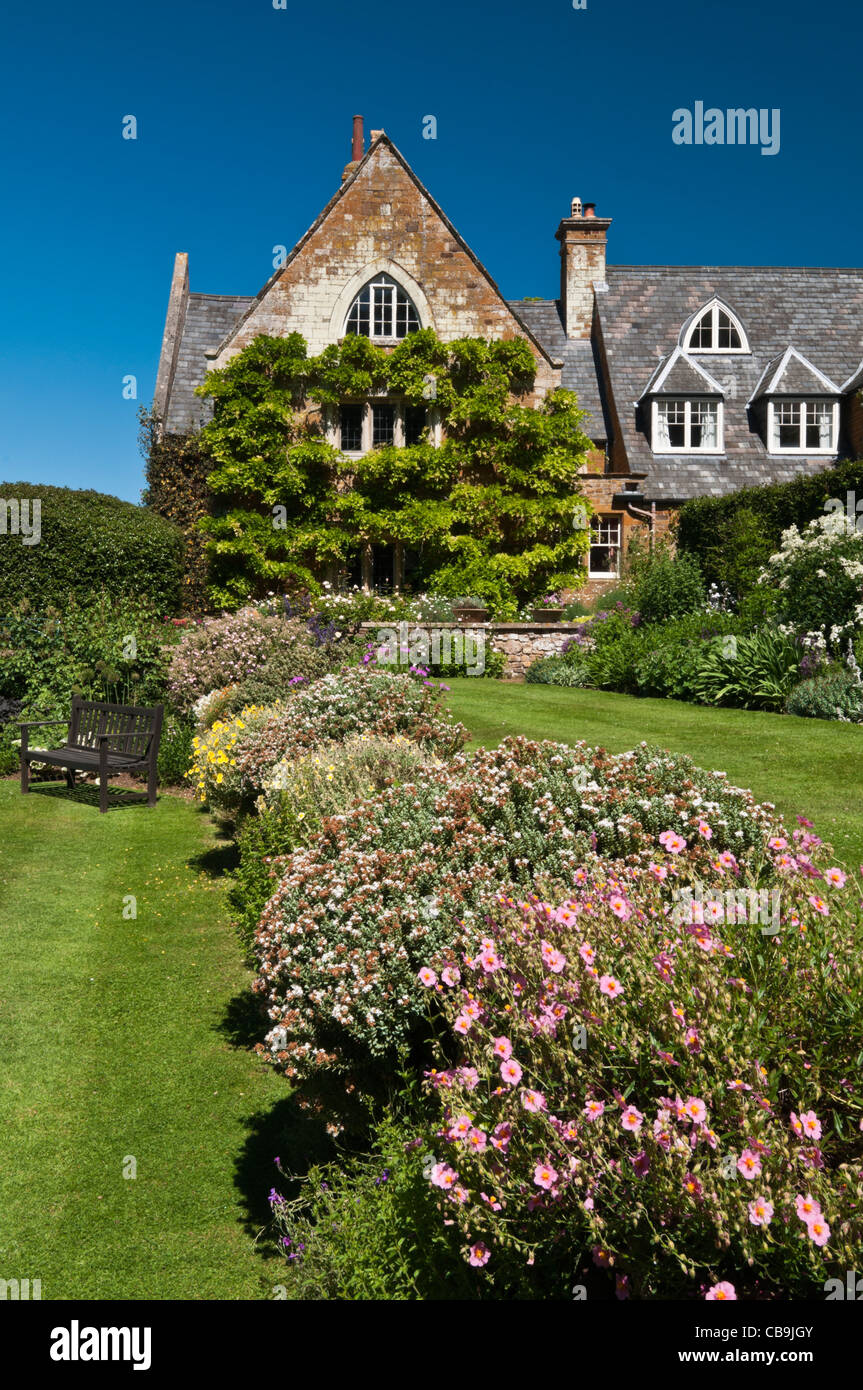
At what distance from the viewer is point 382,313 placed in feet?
73.5

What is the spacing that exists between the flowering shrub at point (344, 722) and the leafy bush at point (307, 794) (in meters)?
0.57

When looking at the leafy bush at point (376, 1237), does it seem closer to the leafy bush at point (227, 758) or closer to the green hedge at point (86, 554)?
the leafy bush at point (227, 758)

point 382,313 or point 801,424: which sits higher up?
point 382,313

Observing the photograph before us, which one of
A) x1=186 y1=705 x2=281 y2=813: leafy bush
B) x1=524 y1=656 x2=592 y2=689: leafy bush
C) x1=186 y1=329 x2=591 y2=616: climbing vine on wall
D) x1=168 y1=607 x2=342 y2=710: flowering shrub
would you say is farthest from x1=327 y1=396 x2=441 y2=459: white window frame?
x1=186 y1=705 x2=281 y2=813: leafy bush

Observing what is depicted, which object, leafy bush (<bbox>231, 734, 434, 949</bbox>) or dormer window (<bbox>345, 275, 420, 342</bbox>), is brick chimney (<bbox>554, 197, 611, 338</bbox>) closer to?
dormer window (<bbox>345, 275, 420, 342</bbox>)

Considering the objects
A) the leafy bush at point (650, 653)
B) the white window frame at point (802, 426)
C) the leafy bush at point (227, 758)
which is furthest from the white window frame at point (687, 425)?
the leafy bush at point (227, 758)

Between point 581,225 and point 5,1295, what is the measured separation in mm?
27408

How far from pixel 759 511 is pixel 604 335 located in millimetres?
8018

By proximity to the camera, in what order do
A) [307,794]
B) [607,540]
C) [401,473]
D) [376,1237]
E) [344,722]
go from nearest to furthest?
[376,1237] → [307,794] → [344,722] → [401,473] → [607,540]

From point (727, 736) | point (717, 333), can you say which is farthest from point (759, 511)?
point (727, 736)

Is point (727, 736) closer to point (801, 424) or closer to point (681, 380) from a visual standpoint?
point (681, 380)

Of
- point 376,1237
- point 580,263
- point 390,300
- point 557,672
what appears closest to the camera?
point 376,1237

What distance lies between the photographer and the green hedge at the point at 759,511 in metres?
18.7

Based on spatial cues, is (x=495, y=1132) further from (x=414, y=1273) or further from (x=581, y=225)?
(x=581, y=225)
